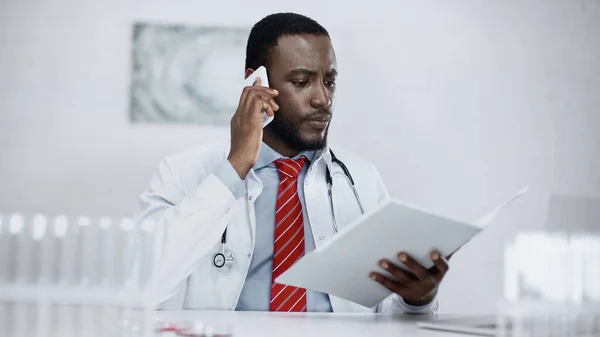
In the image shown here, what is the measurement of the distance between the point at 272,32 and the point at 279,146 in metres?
0.40

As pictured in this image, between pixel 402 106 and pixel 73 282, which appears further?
pixel 402 106

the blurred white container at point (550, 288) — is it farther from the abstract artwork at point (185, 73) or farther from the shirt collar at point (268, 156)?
the abstract artwork at point (185, 73)

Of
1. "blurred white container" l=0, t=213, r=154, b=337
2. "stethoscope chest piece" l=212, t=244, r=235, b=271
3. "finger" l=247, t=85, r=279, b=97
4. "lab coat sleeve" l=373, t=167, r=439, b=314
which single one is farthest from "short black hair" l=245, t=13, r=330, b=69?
"blurred white container" l=0, t=213, r=154, b=337

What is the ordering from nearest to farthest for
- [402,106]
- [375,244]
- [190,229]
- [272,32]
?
[375,244], [190,229], [272,32], [402,106]

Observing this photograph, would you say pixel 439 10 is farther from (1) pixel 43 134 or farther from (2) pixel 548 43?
(1) pixel 43 134

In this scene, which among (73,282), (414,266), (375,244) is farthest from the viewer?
(414,266)

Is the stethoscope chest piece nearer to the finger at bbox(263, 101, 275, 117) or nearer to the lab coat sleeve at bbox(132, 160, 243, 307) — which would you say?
the lab coat sleeve at bbox(132, 160, 243, 307)

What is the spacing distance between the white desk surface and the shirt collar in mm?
611

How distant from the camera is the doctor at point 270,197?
1.95 metres

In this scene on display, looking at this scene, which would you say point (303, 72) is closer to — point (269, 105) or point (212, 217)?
point (269, 105)

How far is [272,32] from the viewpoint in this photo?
2.42m

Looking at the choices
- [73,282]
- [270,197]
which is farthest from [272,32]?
[73,282]

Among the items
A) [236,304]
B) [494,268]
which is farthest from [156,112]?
[494,268]

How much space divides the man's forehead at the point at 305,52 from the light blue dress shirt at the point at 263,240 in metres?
0.34
